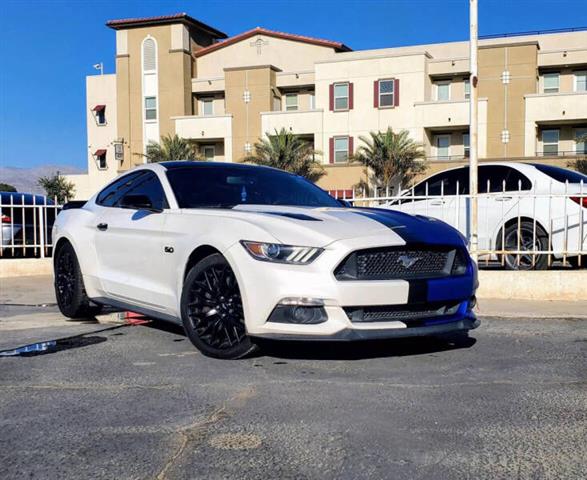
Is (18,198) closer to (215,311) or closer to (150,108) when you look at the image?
(215,311)

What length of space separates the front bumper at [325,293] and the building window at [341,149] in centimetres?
3293

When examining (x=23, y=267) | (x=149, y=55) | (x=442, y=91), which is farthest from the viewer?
(x=149, y=55)

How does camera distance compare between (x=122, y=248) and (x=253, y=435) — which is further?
(x=122, y=248)

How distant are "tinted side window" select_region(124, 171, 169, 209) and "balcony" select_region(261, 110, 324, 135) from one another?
3199cm

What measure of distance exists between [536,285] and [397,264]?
447 centimetres

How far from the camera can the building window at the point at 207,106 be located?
143 feet

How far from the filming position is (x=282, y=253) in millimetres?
4512

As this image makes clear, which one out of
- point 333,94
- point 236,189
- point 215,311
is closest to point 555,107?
point 333,94

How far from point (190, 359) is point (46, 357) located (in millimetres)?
1136

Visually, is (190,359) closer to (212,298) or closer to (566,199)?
(212,298)

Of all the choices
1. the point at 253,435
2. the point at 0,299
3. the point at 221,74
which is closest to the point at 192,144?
the point at 221,74

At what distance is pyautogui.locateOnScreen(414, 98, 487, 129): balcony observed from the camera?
3462cm

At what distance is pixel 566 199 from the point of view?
28.1 ft

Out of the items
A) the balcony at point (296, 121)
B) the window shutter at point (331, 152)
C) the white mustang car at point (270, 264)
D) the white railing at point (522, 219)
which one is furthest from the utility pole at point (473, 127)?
the balcony at point (296, 121)
